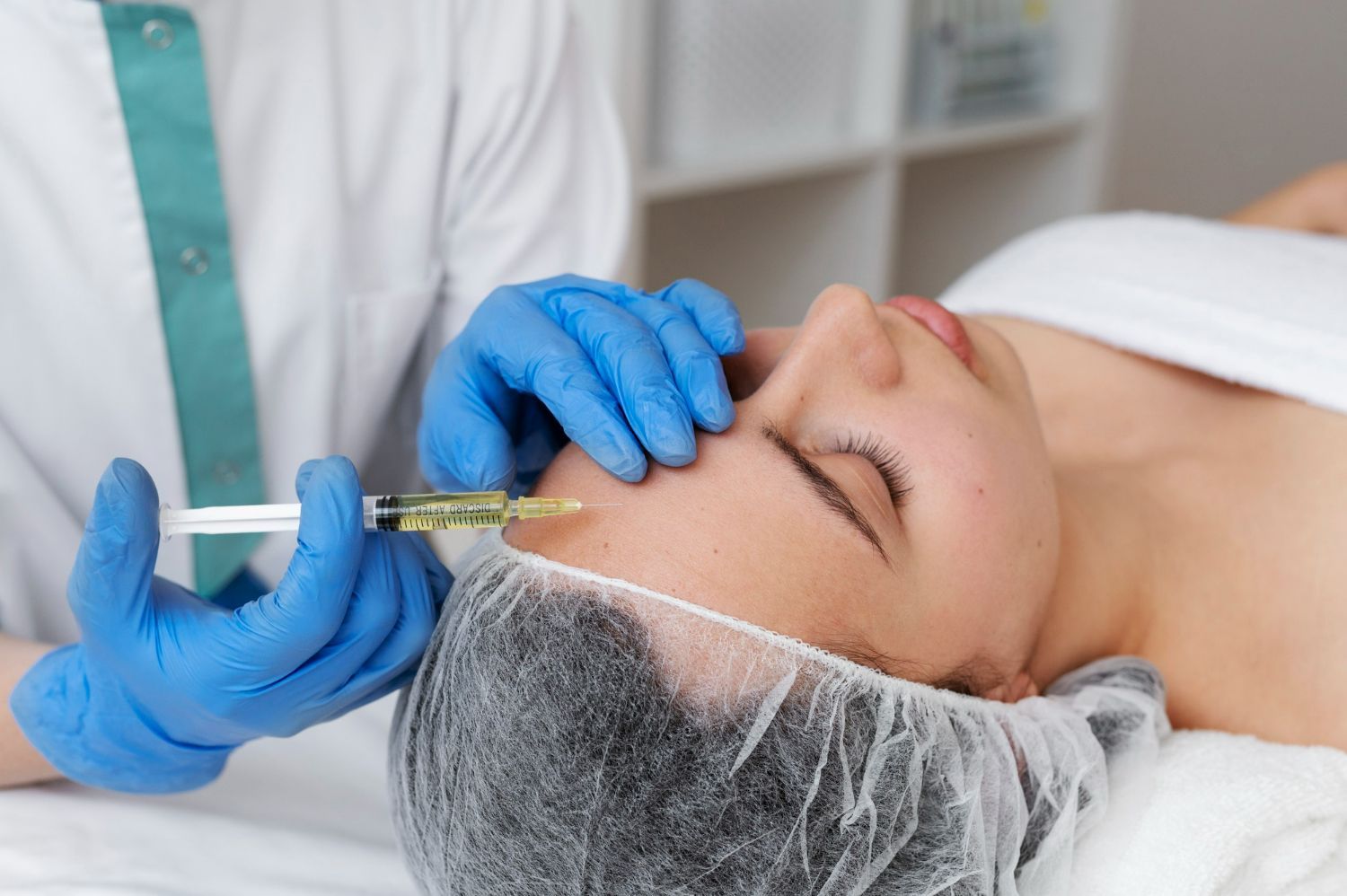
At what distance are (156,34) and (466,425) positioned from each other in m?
0.47

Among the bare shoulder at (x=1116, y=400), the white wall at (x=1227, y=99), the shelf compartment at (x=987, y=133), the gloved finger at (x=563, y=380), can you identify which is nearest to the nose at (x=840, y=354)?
the gloved finger at (x=563, y=380)

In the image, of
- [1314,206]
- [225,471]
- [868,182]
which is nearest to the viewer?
[225,471]

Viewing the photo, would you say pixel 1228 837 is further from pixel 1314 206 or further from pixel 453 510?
pixel 1314 206

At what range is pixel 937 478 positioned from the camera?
87cm

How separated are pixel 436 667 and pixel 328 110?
0.62m

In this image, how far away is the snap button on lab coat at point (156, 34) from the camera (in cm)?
102

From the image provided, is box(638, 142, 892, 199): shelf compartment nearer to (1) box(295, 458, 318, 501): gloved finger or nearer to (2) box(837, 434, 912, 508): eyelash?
(2) box(837, 434, 912, 508): eyelash

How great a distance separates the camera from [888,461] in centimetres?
87

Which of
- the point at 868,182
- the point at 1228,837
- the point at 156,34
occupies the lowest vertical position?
the point at 1228,837

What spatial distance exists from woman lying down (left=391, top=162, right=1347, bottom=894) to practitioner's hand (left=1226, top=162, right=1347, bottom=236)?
0.49 metres

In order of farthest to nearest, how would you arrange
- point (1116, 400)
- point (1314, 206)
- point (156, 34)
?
1. point (1314, 206)
2. point (1116, 400)
3. point (156, 34)

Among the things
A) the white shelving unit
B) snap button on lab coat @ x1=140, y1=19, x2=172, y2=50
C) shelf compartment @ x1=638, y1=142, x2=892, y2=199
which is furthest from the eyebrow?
shelf compartment @ x1=638, y1=142, x2=892, y2=199

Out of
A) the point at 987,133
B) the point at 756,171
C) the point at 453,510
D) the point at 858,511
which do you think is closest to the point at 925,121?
the point at 987,133

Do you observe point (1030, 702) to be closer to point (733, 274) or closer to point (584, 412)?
point (584, 412)
